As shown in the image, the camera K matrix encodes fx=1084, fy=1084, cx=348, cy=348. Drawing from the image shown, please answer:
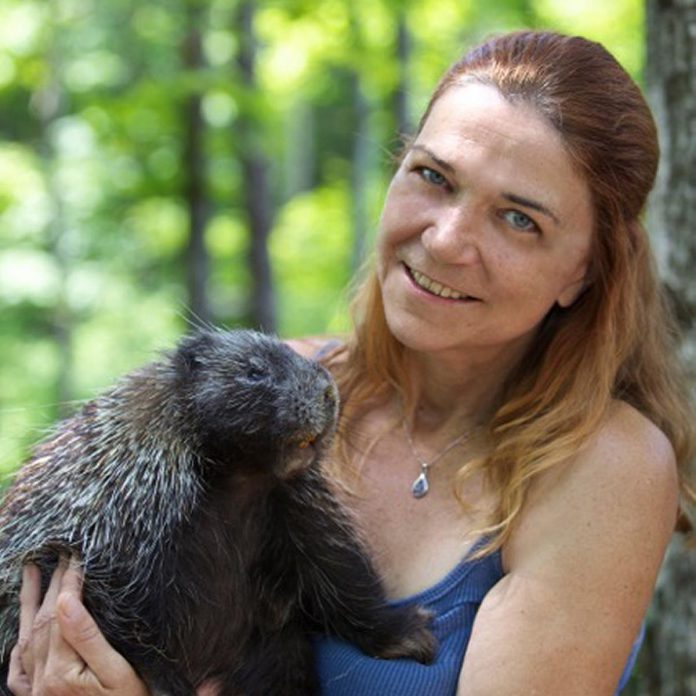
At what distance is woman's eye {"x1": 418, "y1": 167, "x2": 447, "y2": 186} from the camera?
2.59 metres

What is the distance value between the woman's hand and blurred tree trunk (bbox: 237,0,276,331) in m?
6.85

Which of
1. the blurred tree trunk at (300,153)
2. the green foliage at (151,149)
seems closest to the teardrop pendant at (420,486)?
the green foliage at (151,149)

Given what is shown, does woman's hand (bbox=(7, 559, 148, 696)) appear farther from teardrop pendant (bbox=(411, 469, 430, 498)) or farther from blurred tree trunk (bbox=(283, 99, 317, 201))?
blurred tree trunk (bbox=(283, 99, 317, 201))

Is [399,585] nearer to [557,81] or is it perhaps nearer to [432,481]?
[432,481]

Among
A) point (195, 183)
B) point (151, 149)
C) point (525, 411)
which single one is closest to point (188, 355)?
point (525, 411)

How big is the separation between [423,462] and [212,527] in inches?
22.7

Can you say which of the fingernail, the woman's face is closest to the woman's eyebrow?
the woman's face

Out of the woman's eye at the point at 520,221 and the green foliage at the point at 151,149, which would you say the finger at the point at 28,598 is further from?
the green foliage at the point at 151,149

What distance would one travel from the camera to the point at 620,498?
2.43 metres

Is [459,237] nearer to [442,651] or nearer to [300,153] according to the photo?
[442,651]

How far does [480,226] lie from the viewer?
250cm

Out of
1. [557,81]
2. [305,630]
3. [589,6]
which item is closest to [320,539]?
[305,630]

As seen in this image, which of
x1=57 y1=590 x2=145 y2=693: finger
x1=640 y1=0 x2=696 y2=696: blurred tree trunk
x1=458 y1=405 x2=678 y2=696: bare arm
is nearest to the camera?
x1=458 y1=405 x2=678 y2=696: bare arm

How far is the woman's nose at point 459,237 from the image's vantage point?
8.19 ft
